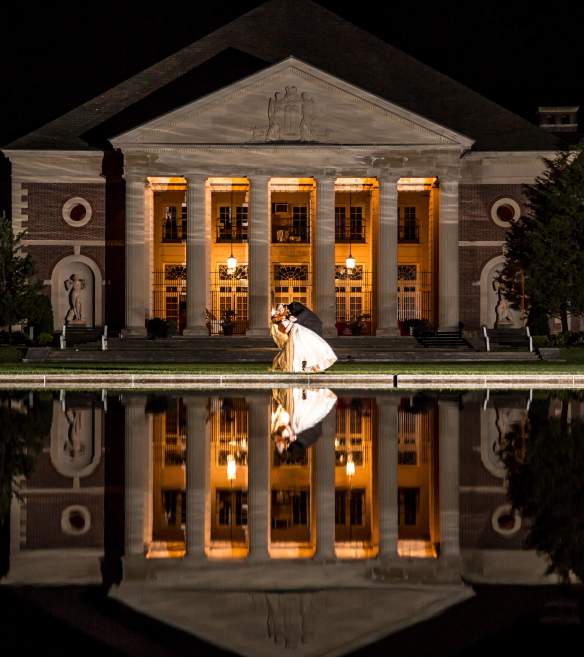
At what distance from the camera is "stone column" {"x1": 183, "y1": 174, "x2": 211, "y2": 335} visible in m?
53.6

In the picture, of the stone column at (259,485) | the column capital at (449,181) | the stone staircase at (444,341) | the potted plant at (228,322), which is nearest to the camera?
the stone column at (259,485)

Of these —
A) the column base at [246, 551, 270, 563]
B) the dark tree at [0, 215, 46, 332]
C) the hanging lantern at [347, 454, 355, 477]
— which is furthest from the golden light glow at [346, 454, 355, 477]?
the dark tree at [0, 215, 46, 332]

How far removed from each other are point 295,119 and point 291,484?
42414mm

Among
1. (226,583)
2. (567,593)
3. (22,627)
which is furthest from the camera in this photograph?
(226,583)

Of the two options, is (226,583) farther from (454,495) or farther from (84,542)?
(454,495)

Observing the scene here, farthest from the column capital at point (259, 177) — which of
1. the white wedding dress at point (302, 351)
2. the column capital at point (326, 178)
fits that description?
the white wedding dress at point (302, 351)

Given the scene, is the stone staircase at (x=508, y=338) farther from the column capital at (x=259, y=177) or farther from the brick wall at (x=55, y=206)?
the brick wall at (x=55, y=206)

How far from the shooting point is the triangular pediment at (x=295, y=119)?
53.0m

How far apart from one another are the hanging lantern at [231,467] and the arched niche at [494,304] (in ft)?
141

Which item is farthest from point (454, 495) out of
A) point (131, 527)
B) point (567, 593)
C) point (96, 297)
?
point (96, 297)

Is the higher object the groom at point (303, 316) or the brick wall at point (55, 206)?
the brick wall at point (55, 206)

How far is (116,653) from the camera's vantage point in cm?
643

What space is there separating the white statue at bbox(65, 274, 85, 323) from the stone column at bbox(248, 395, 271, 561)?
119 feet

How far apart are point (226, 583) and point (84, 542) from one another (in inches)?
75.2
